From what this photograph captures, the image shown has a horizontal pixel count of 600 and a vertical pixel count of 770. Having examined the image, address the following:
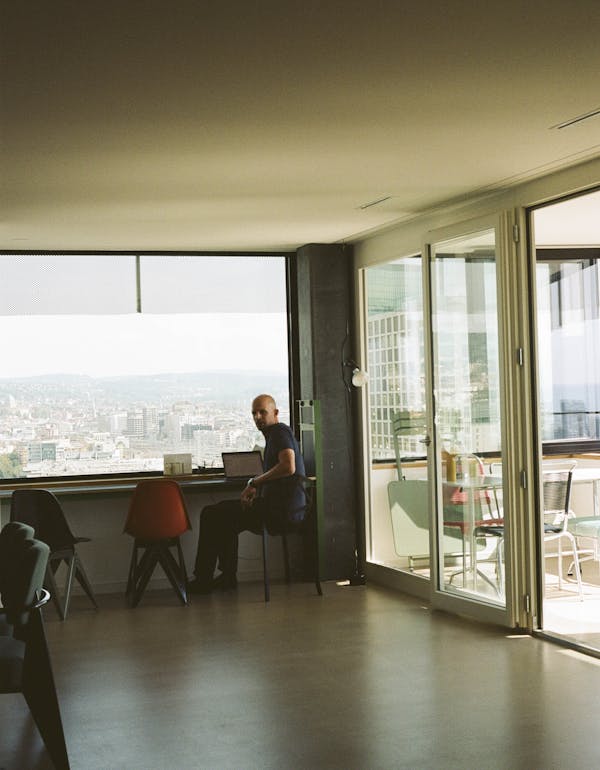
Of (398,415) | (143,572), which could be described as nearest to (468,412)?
(398,415)

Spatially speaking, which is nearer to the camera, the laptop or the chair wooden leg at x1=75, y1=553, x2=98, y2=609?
the chair wooden leg at x1=75, y1=553, x2=98, y2=609

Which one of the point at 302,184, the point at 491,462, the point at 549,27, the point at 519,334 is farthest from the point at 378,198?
the point at 549,27

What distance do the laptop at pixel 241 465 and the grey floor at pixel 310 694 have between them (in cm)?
142

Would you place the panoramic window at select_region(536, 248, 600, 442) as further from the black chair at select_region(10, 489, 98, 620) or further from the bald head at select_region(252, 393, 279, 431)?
the black chair at select_region(10, 489, 98, 620)

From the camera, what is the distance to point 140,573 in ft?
26.3

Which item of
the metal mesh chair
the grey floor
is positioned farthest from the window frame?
the metal mesh chair

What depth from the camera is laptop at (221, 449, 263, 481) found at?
8656 millimetres

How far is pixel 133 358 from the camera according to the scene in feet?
29.5

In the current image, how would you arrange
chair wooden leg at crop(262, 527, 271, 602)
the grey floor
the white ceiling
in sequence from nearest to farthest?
the white ceiling < the grey floor < chair wooden leg at crop(262, 527, 271, 602)

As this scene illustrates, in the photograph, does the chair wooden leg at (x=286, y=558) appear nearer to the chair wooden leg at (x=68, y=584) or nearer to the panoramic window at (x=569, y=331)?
the chair wooden leg at (x=68, y=584)

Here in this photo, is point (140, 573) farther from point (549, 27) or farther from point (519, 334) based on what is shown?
point (549, 27)

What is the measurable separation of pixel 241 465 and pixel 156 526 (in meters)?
1.11

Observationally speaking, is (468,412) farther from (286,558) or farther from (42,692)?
(42,692)

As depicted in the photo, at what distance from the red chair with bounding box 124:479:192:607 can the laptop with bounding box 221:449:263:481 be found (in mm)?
722
